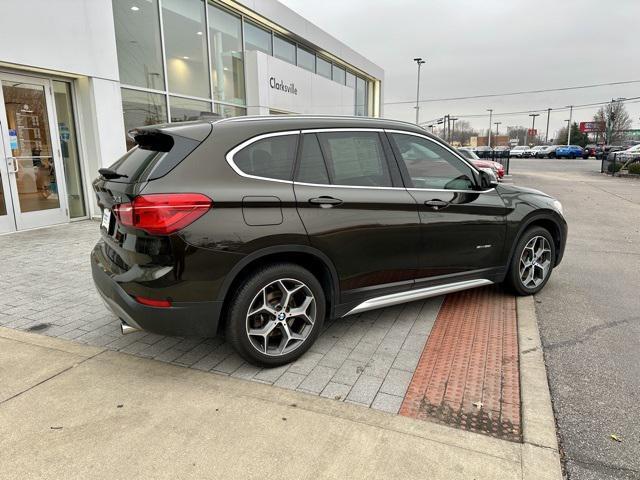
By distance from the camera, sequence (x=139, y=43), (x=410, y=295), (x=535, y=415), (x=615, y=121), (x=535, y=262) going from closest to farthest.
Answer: (x=535, y=415)
(x=410, y=295)
(x=535, y=262)
(x=139, y=43)
(x=615, y=121)

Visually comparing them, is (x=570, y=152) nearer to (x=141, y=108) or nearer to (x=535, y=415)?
(x=141, y=108)

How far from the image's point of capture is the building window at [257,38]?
43.8 feet

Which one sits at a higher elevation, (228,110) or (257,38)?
(257,38)

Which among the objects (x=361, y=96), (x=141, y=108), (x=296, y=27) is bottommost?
(x=141, y=108)

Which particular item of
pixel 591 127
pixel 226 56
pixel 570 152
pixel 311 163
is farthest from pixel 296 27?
pixel 591 127

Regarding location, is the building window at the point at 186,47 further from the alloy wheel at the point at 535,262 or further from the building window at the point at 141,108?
the alloy wheel at the point at 535,262

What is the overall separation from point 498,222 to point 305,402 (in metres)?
2.66

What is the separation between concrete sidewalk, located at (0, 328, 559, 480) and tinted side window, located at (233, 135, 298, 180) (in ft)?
4.82

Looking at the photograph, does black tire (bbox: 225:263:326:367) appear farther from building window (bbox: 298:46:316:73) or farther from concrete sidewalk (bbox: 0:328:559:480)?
building window (bbox: 298:46:316:73)

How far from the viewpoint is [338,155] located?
3525mm

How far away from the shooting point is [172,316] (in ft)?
9.57

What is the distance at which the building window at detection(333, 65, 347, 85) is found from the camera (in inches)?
805

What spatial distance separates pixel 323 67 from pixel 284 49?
3772 mm

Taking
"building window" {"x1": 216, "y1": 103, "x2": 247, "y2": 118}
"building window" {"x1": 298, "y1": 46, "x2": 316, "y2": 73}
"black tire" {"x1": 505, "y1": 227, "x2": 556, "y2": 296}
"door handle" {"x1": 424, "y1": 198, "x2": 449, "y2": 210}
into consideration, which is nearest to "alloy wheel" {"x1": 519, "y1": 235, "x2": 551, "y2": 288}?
"black tire" {"x1": 505, "y1": 227, "x2": 556, "y2": 296}
